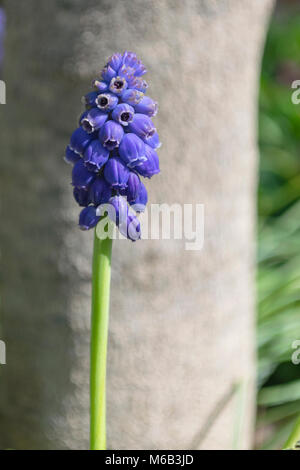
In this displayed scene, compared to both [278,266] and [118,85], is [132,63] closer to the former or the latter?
[118,85]

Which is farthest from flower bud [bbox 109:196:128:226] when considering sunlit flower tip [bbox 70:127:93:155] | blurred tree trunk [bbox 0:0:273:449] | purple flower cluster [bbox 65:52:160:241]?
blurred tree trunk [bbox 0:0:273:449]

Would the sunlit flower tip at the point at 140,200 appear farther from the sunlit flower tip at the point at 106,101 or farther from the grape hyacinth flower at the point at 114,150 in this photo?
the sunlit flower tip at the point at 106,101

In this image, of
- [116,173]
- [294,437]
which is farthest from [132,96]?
[294,437]

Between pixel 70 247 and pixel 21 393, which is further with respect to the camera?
pixel 21 393

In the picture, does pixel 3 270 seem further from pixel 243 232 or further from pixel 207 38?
pixel 207 38

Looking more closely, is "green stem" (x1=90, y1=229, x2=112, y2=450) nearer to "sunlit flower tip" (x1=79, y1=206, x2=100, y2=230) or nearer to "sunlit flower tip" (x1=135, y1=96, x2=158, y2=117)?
"sunlit flower tip" (x1=79, y1=206, x2=100, y2=230)

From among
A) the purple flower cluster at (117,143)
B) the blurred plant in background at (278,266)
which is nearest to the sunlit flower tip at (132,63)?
the purple flower cluster at (117,143)

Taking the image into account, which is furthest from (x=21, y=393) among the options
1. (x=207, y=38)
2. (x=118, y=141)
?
(x=207, y=38)
